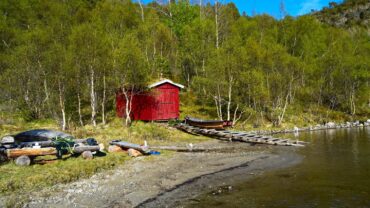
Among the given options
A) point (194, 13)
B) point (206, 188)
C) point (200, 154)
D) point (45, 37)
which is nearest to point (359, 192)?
point (206, 188)

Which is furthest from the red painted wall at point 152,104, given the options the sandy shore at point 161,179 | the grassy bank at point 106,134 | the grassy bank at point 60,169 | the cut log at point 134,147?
the cut log at point 134,147

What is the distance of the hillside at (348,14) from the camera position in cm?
12256

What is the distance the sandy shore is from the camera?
1294 centimetres

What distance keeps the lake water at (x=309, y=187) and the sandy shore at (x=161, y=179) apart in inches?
41.0

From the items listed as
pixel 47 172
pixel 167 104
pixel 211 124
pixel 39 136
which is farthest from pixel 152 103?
pixel 47 172

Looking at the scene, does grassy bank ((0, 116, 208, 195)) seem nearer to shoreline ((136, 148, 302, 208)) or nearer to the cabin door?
shoreline ((136, 148, 302, 208))

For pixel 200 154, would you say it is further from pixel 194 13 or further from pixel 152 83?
pixel 194 13

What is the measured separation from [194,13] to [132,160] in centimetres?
4764

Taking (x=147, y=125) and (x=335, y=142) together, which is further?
(x=147, y=125)

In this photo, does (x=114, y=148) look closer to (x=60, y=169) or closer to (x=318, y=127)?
(x=60, y=169)

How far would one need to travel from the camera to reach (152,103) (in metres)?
37.2

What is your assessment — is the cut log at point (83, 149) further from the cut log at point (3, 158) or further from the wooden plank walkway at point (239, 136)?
the wooden plank walkway at point (239, 136)

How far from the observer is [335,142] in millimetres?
30172

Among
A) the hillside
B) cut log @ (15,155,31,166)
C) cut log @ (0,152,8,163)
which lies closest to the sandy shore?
cut log @ (15,155,31,166)
